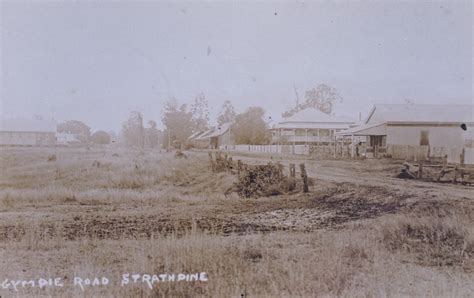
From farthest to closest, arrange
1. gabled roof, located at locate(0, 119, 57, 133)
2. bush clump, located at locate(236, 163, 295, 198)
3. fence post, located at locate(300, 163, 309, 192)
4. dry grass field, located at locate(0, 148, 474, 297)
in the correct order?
1. bush clump, located at locate(236, 163, 295, 198)
2. fence post, located at locate(300, 163, 309, 192)
3. gabled roof, located at locate(0, 119, 57, 133)
4. dry grass field, located at locate(0, 148, 474, 297)

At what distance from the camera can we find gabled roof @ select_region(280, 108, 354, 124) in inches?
213

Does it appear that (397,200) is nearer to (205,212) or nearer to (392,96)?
(392,96)

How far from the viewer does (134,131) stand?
5633 millimetres

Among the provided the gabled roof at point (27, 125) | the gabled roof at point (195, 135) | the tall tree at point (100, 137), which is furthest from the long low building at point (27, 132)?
the gabled roof at point (195, 135)

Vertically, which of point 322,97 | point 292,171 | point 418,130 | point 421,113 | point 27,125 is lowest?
point 292,171

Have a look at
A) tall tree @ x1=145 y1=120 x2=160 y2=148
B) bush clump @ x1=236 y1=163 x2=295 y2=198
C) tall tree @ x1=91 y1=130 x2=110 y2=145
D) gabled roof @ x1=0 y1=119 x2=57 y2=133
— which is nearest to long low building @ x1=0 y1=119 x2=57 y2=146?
gabled roof @ x1=0 y1=119 x2=57 y2=133

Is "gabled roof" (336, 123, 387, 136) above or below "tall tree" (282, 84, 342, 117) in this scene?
below

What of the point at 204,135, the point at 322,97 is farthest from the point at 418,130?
the point at 204,135

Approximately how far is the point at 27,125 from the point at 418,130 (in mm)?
5442

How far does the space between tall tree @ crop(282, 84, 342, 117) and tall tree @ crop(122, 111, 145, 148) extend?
7.34 feet

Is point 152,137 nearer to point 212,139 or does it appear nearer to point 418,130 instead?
point 212,139

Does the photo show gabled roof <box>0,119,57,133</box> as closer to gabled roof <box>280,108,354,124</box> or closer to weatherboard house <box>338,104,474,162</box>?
gabled roof <box>280,108,354,124</box>

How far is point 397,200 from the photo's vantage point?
482cm

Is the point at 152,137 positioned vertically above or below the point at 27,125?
below
